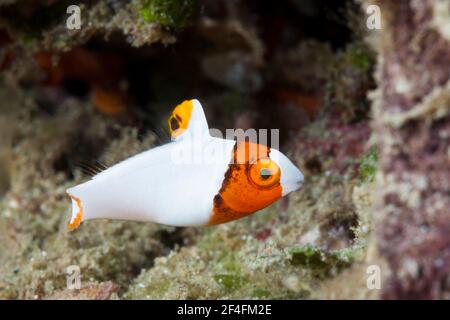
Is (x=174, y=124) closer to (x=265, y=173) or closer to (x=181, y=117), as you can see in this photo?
(x=181, y=117)

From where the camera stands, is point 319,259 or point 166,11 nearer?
point 319,259

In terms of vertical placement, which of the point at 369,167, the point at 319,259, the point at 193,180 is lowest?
the point at 319,259

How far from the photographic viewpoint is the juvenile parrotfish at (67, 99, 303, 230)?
2168mm

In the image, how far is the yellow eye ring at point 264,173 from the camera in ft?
7.07

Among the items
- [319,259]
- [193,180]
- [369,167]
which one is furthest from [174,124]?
[369,167]

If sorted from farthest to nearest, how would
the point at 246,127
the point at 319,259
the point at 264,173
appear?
the point at 246,127, the point at 264,173, the point at 319,259

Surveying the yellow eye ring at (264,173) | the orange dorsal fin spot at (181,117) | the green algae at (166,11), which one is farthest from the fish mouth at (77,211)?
the green algae at (166,11)

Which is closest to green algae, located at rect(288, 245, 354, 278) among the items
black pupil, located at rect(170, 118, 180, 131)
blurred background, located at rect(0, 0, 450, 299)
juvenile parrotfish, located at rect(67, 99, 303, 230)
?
blurred background, located at rect(0, 0, 450, 299)

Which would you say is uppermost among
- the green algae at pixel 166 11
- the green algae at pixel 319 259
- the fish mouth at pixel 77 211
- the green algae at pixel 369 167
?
the green algae at pixel 166 11

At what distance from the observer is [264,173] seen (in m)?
2.16

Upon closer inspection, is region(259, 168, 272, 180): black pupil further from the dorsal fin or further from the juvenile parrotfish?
the dorsal fin

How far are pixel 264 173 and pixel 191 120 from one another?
40cm

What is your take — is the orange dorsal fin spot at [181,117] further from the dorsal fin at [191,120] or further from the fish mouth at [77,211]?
the fish mouth at [77,211]
